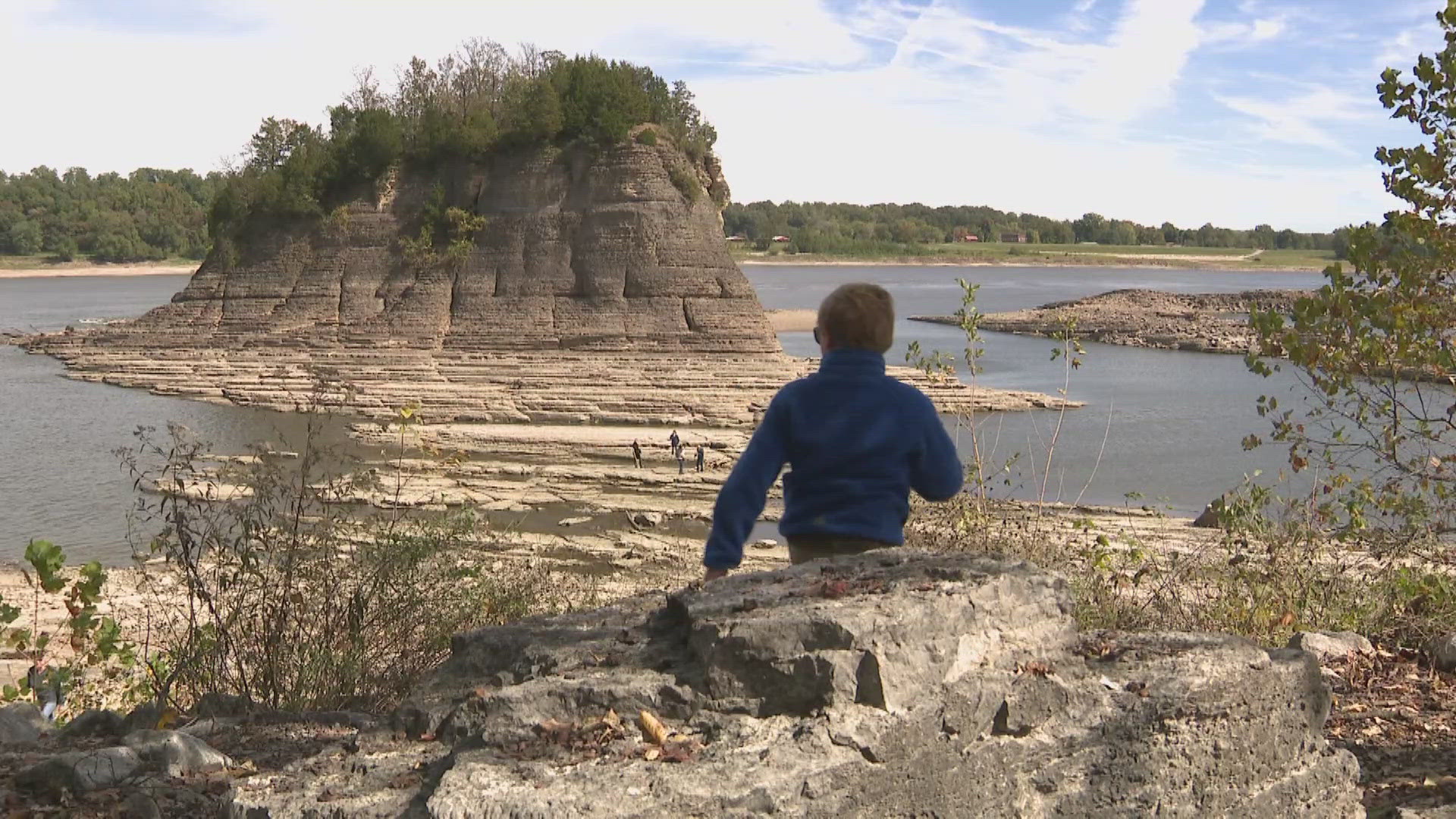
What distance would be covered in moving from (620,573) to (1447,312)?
1208 cm

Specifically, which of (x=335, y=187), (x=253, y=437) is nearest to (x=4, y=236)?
(x=335, y=187)

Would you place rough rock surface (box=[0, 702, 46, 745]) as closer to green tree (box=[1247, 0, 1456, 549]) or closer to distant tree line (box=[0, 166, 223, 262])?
green tree (box=[1247, 0, 1456, 549])

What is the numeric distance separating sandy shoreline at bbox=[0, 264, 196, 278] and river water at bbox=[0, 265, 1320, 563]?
5477cm

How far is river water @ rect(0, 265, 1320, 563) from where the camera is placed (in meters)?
22.1

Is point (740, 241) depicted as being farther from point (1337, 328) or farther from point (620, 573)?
point (1337, 328)

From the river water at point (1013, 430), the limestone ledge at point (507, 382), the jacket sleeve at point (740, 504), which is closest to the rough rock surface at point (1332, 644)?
the jacket sleeve at point (740, 504)

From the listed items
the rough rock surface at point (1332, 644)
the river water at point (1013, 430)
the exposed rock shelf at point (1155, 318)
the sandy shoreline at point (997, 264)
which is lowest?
the river water at point (1013, 430)

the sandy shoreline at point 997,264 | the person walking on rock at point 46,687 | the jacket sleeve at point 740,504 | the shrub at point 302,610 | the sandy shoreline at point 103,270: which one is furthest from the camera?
the sandy shoreline at point 997,264

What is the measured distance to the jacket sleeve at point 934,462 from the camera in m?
4.11

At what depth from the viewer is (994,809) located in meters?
3.46

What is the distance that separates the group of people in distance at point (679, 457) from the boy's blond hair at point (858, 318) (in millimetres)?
20856

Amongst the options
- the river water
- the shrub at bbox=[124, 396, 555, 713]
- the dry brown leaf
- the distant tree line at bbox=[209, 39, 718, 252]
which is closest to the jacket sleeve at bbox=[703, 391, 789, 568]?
the dry brown leaf

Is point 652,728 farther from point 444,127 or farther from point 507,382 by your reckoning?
point 444,127

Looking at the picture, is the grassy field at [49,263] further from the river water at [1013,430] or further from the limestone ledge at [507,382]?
the limestone ledge at [507,382]
